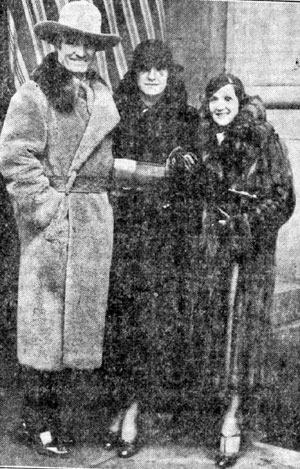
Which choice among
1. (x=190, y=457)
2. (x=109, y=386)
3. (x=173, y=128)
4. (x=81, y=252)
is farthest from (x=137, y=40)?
(x=190, y=457)

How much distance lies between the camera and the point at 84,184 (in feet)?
12.6

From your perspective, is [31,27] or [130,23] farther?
[130,23]

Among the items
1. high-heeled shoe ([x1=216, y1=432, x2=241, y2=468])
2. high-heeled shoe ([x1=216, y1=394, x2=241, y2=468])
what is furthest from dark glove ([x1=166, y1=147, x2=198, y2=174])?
high-heeled shoe ([x1=216, y1=432, x2=241, y2=468])

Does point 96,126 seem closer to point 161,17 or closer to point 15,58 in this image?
point 15,58

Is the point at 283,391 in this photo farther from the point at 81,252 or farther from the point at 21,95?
the point at 21,95

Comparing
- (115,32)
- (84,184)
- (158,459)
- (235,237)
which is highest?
(115,32)

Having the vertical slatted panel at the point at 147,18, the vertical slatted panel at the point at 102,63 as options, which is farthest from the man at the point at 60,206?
the vertical slatted panel at the point at 147,18

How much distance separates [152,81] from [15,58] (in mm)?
895

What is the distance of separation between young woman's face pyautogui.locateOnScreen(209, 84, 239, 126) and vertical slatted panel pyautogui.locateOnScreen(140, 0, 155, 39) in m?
1.15

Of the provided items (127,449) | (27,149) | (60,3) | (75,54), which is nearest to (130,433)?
(127,449)

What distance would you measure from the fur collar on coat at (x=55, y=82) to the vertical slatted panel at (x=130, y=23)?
1069mm

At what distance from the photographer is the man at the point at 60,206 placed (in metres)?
3.69

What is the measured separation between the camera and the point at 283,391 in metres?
4.74

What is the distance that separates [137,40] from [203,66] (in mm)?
490
